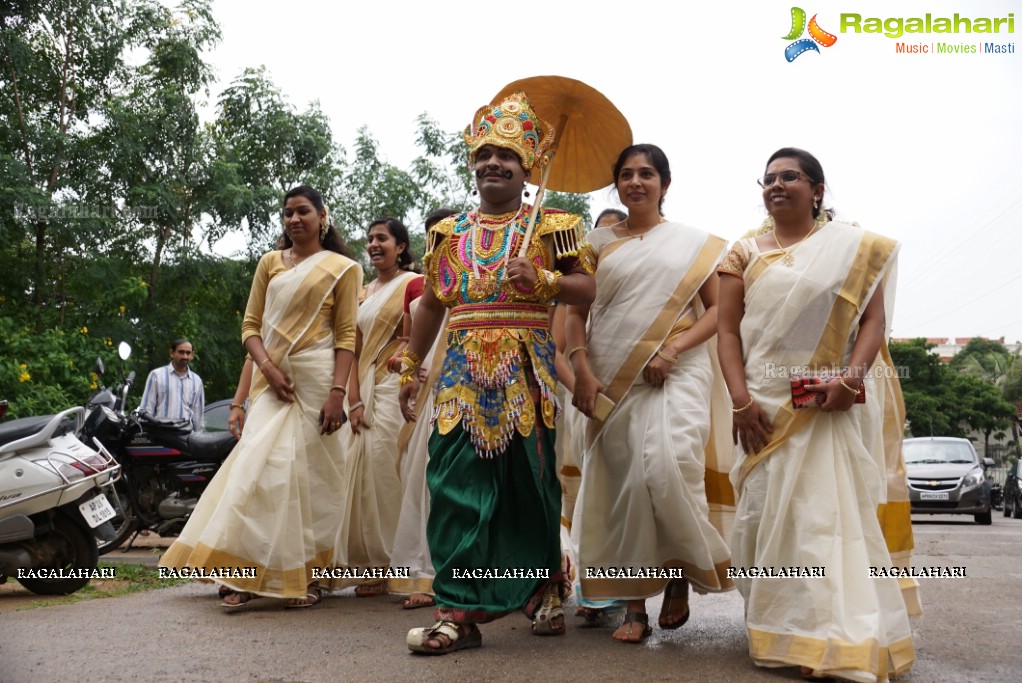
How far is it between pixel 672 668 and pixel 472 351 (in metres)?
1.55

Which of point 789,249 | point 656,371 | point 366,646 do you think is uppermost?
point 789,249

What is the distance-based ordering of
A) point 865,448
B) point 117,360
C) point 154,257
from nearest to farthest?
point 865,448 → point 117,360 → point 154,257

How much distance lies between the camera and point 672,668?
4.04 metres

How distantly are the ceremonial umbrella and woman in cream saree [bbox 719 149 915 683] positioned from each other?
3.11ft

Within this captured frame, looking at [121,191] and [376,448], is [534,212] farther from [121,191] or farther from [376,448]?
[121,191]

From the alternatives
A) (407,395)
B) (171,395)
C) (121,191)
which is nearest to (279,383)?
(407,395)

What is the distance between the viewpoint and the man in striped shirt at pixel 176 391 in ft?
33.9

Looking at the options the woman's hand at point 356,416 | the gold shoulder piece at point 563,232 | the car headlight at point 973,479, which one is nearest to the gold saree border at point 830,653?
the gold shoulder piece at point 563,232

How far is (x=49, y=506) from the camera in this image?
6.04m

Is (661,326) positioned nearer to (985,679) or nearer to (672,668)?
(672,668)

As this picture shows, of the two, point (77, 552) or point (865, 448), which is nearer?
point (865, 448)

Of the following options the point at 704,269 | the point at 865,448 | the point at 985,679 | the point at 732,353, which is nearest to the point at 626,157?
the point at 704,269

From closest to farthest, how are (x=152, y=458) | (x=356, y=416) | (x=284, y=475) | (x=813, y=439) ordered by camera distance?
(x=813, y=439) → (x=284, y=475) → (x=356, y=416) → (x=152, y=458)

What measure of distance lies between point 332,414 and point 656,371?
2.03 metres
